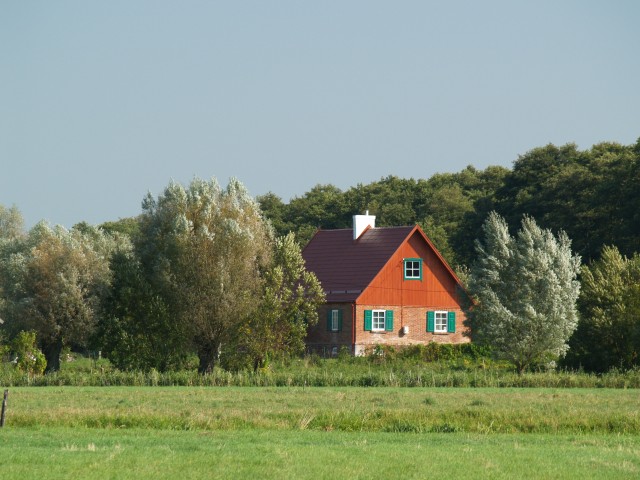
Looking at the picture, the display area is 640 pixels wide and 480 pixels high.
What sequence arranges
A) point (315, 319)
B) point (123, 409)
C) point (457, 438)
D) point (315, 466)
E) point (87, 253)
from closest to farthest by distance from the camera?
point (315, 466), point (457, 438), point (123, 409), point (315, 319), point (87, 253)

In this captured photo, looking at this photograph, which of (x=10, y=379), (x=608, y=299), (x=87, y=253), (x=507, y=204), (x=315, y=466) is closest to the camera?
(x=315, y=466)

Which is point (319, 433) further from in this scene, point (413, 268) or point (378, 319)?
point (413, 268)

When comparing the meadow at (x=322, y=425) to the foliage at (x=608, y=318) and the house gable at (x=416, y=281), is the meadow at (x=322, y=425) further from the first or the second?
the house gable at (x=416, y=281)

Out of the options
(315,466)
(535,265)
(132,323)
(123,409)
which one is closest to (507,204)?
(535,265)

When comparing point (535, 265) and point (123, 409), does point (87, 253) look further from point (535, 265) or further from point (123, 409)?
point (123, 409)

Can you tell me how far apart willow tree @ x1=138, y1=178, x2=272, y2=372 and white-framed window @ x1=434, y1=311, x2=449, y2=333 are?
45.9 feet

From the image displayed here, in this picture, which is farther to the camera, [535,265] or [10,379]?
[535,265]

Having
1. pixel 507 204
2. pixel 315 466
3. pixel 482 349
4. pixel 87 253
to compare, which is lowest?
pixel 315 466

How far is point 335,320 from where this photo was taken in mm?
59562

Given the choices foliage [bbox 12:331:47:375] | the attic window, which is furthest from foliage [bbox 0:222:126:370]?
the attic window

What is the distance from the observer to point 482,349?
5697 cm

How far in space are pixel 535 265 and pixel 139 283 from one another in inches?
648

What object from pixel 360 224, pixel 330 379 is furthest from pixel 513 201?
pixel 330 379

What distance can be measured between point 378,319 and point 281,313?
31.0 ft
